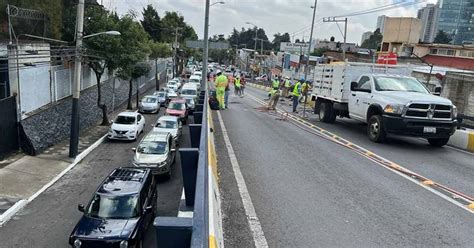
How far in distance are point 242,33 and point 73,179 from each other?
594ft

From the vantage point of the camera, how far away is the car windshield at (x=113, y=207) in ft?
33.2

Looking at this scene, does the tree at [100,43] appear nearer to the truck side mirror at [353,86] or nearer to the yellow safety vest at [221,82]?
the yellow safety vest at [221,82]

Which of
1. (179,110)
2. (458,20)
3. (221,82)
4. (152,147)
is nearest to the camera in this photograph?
(152,147)

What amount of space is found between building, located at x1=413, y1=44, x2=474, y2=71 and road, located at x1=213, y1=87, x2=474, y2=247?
34021 mm

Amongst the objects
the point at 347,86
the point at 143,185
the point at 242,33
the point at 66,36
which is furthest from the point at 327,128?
the point at 242,33

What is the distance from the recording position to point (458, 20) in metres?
73.6

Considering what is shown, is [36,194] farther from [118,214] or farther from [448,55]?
[448,55]

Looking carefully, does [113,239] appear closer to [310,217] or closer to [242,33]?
[310,217]

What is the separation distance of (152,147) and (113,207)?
6129 mm

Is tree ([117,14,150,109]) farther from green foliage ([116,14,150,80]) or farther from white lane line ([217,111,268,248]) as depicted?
white lane line ([217,111,268,248])

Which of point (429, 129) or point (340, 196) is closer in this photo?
point (340, 196)

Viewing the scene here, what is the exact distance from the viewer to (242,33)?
191125 millimetres

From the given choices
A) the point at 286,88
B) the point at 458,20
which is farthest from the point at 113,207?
the point at 458,20

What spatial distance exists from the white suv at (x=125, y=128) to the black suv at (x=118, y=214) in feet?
35.9
